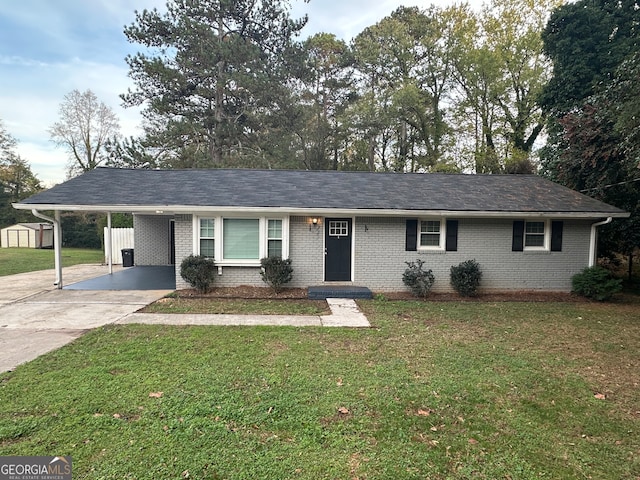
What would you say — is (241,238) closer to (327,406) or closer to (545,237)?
(327,406)

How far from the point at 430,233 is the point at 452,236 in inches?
25.0

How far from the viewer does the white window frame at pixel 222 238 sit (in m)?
9.30

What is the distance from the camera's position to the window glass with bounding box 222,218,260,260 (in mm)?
9398

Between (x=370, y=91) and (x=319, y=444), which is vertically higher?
(x=370, y=91)

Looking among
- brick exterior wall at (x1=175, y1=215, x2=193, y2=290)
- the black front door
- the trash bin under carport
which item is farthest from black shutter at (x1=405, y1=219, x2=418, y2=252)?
the trash bin under carport

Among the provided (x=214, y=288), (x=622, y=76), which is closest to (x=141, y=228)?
(x=214, y=288)

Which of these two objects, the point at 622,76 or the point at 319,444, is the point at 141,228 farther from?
the point at 622,76

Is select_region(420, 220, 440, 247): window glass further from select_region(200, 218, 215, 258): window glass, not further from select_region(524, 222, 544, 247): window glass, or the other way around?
select_region(200, 218, 215, 258): window glass

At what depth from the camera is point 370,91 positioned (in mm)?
22297

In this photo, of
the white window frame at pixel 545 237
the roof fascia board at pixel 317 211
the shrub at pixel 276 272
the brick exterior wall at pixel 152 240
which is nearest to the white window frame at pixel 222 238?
the roof fascia board at pixel 317 211

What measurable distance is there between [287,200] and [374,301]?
3.68m

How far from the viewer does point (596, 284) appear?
30.2 feet

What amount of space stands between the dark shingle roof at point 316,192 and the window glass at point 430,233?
58 centimetres

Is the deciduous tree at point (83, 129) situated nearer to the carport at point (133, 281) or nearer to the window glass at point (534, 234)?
the carport at point (133, 281)
